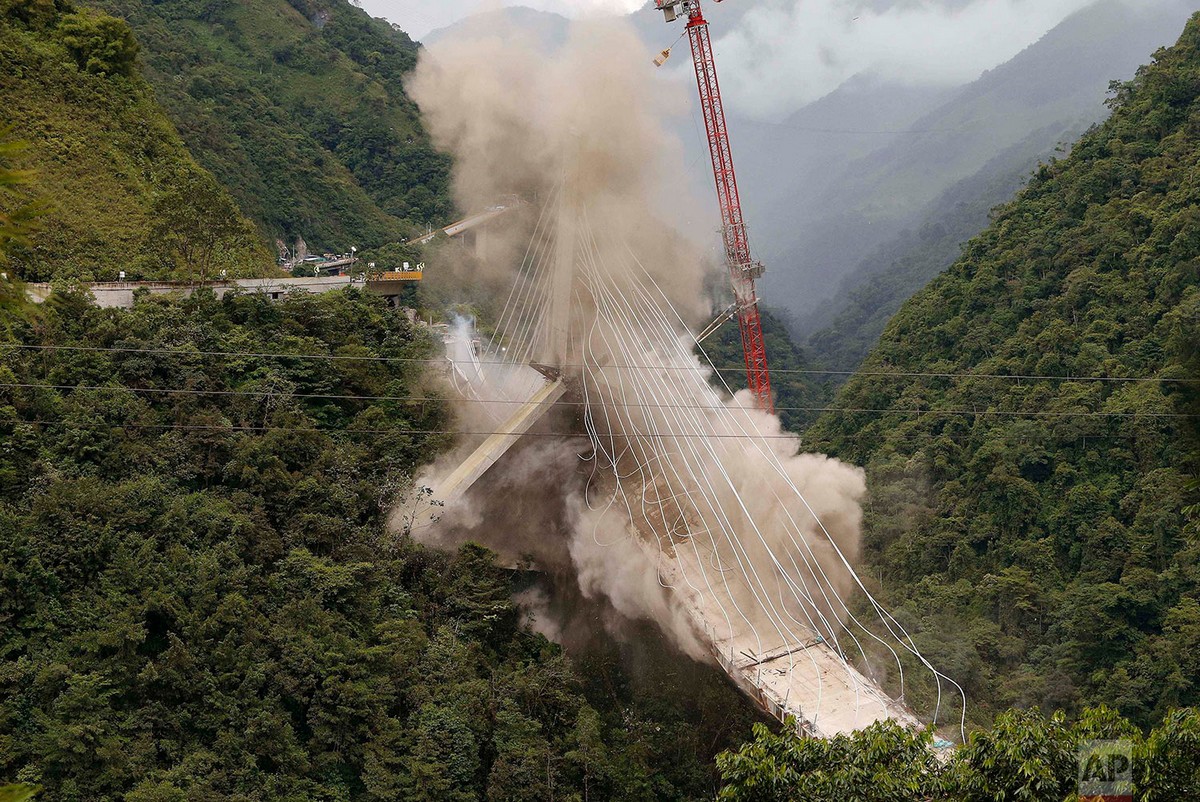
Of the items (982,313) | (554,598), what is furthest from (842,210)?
(554,598)

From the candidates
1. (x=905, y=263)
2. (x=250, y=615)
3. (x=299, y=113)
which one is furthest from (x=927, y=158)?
(x=250, y=615)

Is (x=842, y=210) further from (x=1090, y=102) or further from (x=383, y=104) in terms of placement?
(x=383, y=104)

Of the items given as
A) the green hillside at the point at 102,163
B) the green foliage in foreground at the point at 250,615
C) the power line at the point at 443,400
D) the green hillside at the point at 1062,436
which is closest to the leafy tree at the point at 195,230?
the green hillside at the point at 102,163

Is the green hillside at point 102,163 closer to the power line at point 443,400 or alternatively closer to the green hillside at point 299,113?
the power line at point 443,400

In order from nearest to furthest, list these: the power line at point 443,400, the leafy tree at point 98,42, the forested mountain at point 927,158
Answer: the power line at point 443,400 → the leafy tree at point 98,42 → the forested mountain at point 927,158

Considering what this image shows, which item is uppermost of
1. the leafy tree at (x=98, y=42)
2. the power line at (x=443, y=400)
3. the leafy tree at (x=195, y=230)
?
the leafy tree at (x=98, y=42)

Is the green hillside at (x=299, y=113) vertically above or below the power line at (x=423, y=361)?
above

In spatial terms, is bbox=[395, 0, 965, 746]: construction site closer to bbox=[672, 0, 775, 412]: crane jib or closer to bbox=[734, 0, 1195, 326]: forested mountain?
bbox=[672, 0, 775, 412]: crane jib

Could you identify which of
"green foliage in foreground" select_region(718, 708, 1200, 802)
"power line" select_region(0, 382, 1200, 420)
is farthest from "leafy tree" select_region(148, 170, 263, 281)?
"green foliage in foreground" select_region(718, 708, 1200, 802)

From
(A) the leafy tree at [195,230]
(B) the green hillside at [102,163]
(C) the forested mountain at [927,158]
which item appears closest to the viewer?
(B) the green hillside at [102,163]
